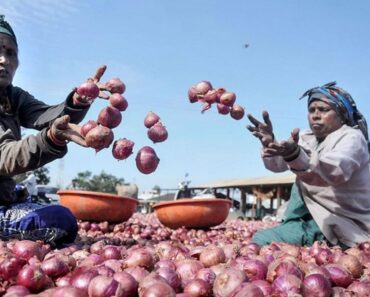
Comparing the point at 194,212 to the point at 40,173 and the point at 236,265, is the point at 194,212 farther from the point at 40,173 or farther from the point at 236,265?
the point at 40,173

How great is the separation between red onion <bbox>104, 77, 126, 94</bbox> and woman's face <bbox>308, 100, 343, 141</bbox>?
1.67 m

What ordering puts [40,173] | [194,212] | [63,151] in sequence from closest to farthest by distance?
[63,151] < [194,212] < [40,173]

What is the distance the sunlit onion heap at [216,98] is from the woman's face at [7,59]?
1.17 m

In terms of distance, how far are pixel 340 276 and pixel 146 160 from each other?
107cm

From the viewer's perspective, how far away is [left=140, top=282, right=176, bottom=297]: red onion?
57.5 inches

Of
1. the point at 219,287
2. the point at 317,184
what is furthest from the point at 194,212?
the point at 219,287

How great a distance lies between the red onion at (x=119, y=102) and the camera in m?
2.45

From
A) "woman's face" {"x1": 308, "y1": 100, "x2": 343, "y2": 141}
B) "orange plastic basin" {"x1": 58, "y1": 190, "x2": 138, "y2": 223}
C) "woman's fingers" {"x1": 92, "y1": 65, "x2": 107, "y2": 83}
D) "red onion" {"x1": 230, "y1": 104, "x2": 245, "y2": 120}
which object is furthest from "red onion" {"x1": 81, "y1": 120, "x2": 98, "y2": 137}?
"orange plastic basin" {"x1": 58, "y1": 190, "x2": 138, "y2": 223}

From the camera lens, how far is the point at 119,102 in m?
2.45

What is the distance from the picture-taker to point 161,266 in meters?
1.93

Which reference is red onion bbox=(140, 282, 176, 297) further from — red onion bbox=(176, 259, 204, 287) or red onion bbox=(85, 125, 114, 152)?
red onion bbox=(85, 125, 114, 152)

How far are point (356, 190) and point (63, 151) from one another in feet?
7.38

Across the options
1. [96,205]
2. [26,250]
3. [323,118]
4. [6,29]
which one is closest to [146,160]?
[26,250]

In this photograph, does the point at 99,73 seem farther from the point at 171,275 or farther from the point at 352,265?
the point at 352,265
